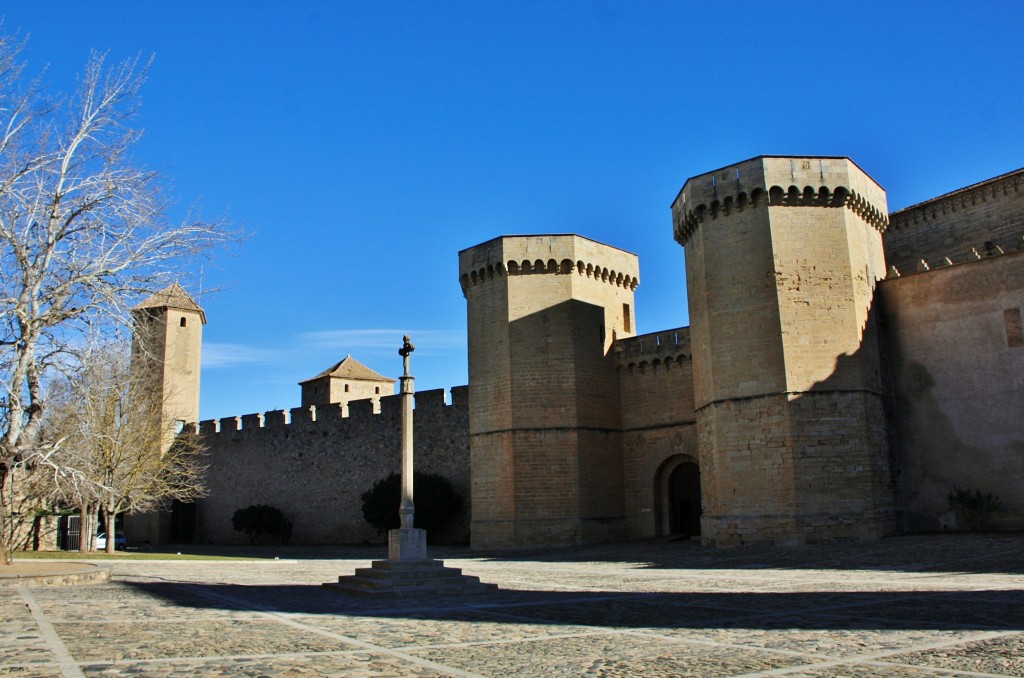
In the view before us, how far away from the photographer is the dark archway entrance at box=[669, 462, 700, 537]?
2370 centimetres

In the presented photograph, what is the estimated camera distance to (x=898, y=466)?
18.7 metres

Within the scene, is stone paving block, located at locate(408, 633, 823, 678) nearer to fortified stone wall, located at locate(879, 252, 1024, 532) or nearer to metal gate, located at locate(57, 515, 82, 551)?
fortified stone wall, located at locate(879, 252, 1024, 532)

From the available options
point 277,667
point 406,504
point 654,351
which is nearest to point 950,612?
point 277,667

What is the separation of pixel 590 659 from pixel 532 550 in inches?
646

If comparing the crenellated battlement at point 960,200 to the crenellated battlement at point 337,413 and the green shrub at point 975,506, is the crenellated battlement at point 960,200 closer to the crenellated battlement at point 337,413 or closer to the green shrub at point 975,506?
the green shrub at point 975,506

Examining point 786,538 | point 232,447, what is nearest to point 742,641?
point 786,538

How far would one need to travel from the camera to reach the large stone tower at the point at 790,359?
17.5 meters

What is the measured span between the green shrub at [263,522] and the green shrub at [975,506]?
2301 cm

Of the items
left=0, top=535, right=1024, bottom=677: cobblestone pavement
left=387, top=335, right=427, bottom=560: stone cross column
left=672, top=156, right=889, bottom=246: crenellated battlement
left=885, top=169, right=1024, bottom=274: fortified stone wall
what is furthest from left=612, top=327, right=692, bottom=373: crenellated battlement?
left=387, top=335, right=427, bottom=560: stone cross column

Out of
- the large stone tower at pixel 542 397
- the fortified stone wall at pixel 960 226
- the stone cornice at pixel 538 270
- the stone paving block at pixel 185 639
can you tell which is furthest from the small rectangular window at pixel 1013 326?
the stone paving block at pixel 185 639

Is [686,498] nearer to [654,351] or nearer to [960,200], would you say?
[654,351]

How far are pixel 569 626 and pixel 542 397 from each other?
15.7m

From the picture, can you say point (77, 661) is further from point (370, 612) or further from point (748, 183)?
point (748, 183)

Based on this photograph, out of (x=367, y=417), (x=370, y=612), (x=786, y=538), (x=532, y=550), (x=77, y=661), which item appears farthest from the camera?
(x=367, y=417)
